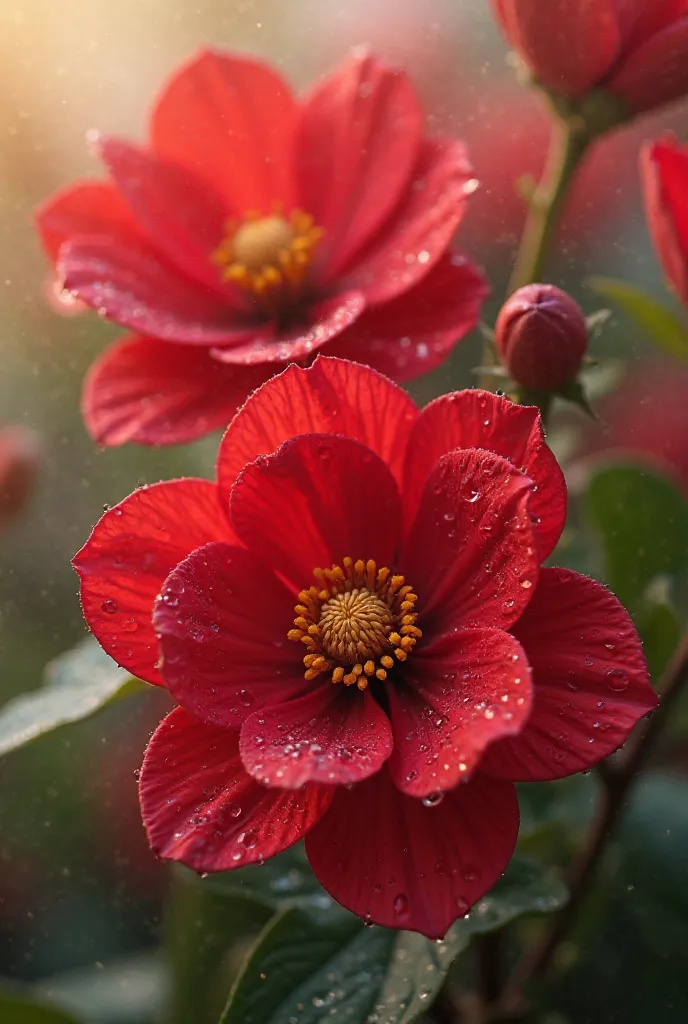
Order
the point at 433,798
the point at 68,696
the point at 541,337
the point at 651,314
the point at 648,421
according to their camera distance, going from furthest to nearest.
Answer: the point at 648,421 → the point at 651,314 → the point at 68,696 → the point at 541,337 → the point at 433,798

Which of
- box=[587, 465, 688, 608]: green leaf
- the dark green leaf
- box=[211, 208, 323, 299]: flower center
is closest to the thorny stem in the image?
the dark green leaf

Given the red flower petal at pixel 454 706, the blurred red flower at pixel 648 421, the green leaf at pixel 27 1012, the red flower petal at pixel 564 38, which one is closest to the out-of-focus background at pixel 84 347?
the blurred red flower at pixel 648 421

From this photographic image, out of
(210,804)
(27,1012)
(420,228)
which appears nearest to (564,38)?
(420,228)

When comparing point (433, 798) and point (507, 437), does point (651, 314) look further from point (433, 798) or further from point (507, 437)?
point (433, 798)

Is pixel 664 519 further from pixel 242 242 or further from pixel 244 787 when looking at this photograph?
pixel 244 787

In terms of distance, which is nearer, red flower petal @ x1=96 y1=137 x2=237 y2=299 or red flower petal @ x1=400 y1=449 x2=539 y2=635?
red flower petal @ x1=400 y1=449 x2=539 y2=635

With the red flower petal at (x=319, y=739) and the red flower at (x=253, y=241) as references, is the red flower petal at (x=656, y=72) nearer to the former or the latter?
the red flower at (x=253, y=241)

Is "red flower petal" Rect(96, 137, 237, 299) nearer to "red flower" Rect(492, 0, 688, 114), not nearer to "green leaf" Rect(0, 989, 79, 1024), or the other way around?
"red flower" Rect(492, 0, 688, 114)
